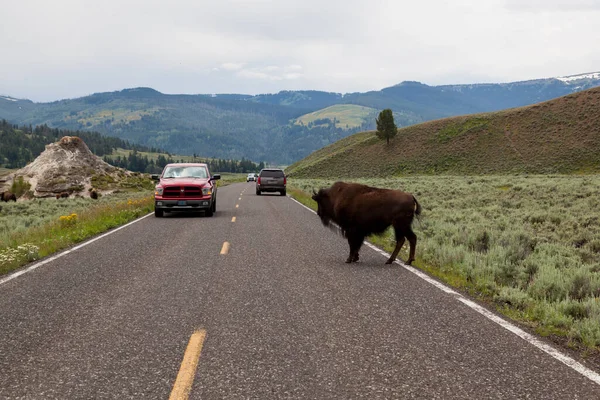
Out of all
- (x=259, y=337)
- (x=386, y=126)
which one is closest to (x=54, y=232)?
(x=259, y=337)

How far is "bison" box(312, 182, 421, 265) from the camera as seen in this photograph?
9438 mm

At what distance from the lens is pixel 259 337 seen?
16.8ft

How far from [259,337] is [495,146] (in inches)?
3878

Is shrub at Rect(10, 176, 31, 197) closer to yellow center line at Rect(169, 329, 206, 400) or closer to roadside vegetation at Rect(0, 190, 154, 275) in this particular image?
roadside vegetation at Rect(0, 190, 154, 275)

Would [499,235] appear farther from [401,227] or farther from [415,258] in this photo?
[401,227]

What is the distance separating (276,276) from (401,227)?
280 centimetres

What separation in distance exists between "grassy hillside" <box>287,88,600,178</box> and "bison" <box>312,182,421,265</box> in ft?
245

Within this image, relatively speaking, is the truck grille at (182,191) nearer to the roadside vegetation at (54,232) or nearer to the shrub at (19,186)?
the roadside vegetation at (54,232)

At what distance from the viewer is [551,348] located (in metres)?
4.93

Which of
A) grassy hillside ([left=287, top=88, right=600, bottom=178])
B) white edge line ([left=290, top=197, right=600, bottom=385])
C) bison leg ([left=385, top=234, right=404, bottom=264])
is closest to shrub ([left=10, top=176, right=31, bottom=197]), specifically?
bison leg ([left=385, top=234, right=404, bottom=264])

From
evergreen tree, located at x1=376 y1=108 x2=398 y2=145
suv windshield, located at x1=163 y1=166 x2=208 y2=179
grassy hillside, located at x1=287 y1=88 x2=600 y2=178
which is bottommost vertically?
grassy hillside, located at x1=287 y1=88 x2=600 y2=178

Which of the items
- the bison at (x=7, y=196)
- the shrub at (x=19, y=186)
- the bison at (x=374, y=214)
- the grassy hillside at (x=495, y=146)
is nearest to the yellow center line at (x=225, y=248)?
the bison at (x=374, y=214)

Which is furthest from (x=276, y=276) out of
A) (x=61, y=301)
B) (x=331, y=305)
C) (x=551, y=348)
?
(x=551, y=348)

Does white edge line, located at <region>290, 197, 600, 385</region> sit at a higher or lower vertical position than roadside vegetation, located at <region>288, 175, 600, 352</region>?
higher
